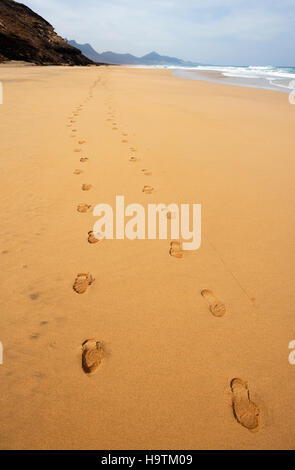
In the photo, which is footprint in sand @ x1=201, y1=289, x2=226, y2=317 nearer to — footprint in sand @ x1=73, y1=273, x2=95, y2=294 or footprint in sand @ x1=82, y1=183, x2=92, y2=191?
footprint in sand @ x1=73, y1=273, x2=95, y2=294

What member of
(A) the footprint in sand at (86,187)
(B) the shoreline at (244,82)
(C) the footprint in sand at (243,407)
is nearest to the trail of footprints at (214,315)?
(C) the footprint in sand at (243,407)

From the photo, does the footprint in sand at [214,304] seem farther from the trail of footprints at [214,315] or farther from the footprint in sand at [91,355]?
the footprint in sand at [91,355]

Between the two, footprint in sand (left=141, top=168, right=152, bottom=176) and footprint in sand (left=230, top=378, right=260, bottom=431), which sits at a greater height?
footprint in sand (left=141, top=168, right=152, bottom=176)

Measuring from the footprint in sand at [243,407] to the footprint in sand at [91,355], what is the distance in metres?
0.62

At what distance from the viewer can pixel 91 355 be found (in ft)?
3.29

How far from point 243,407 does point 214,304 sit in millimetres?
468

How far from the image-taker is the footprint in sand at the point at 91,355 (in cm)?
96

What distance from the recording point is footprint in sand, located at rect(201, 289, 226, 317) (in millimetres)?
1181

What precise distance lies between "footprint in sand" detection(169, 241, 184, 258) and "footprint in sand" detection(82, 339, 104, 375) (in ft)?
2.50

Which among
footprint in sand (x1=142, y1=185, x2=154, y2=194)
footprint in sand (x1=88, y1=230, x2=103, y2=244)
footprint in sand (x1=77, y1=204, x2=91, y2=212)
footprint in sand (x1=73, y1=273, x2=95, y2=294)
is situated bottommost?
footprint in sand (x1=73, y1=273, x2=95, y2=294)

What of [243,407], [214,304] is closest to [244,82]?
[214,304]

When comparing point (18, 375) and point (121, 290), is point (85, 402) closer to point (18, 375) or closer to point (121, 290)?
point (18, 375)

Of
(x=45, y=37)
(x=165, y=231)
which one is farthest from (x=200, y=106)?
(x=45, y=37)

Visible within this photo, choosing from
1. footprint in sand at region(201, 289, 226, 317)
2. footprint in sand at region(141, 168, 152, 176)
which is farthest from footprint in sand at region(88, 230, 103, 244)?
footprint in sand at region(141, 168, 152, 176)
